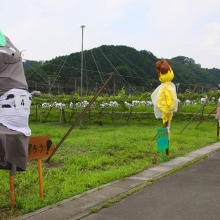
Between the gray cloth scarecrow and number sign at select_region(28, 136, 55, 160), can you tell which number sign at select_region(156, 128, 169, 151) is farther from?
the gray cloth scarecrow

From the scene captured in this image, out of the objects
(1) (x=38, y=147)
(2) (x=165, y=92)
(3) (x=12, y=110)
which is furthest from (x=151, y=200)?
(2) (x=165, y=92)

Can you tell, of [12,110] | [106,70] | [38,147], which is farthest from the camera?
[106,70]

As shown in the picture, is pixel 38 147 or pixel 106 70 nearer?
pixel 38 147

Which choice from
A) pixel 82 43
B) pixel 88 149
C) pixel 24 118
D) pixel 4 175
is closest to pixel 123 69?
pixel 82 43

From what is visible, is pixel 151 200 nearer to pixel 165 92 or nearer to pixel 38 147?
pixel 38 147

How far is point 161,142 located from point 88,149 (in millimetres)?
2601

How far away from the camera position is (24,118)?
175 inches

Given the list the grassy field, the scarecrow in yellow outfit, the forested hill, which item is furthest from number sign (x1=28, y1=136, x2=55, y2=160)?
the forested hill

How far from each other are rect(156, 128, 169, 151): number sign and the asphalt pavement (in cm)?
92

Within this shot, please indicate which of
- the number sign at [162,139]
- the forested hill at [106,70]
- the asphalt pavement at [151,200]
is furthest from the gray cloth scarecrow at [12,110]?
the forested hill at [106,70]

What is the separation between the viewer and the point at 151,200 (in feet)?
17.7

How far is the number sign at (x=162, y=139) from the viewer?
330 inches

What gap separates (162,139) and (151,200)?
335 cm

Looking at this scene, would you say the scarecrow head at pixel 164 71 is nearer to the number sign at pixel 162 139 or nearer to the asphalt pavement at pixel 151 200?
the number sign at pixel 162 139
